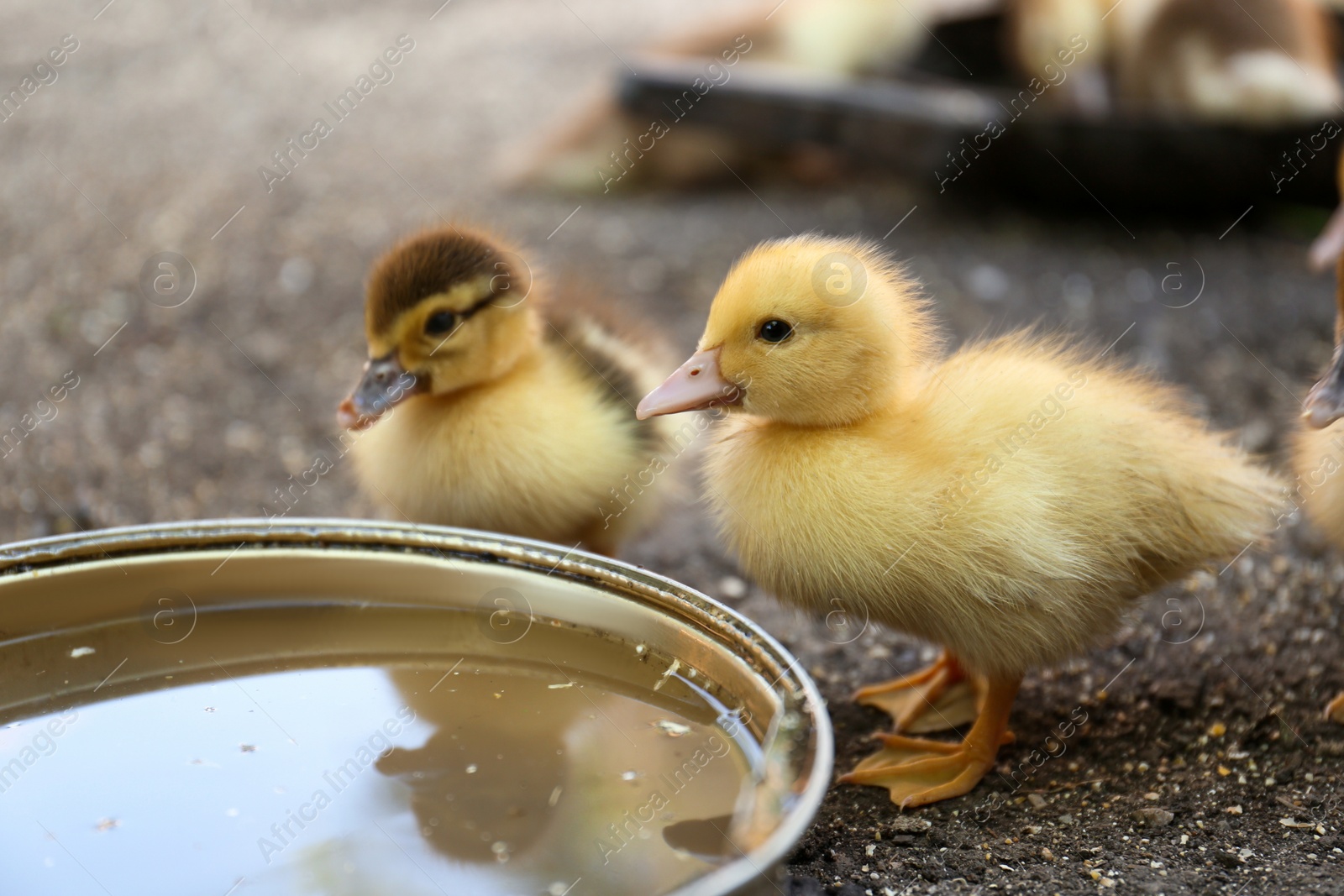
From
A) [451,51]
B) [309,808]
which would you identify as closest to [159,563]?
[309,808]

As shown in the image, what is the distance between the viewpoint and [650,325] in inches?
114

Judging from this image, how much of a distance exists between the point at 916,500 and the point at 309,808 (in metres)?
0.96

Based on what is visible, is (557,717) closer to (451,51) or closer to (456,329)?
(456,329)

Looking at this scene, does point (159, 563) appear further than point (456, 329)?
No

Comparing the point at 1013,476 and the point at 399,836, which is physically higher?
the point at 1013,476

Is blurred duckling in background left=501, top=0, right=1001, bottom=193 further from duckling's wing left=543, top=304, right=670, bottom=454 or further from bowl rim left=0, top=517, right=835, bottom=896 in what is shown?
bowl rim left=0, top=517, right=835, bottom=896

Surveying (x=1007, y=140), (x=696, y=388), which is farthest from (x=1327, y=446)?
(x=1007, y=140)

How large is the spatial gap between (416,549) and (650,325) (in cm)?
108

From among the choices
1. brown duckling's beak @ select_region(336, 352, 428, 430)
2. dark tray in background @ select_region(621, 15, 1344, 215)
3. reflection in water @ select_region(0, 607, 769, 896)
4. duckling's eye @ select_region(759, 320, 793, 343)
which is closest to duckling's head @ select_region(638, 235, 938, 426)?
duckling's eye @ select_region(759, 320, 793, 343)

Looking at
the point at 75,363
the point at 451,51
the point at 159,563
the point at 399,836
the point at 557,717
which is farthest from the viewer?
the point at 451,51

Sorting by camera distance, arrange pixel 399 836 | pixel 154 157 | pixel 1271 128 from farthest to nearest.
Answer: pixel 154 157
pixel 1271 128
pixel 399 836

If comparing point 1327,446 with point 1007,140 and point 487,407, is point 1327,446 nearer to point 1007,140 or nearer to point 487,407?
point 487,407

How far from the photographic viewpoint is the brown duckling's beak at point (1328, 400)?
183 centimetres

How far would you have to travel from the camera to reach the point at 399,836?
1.56 metres
